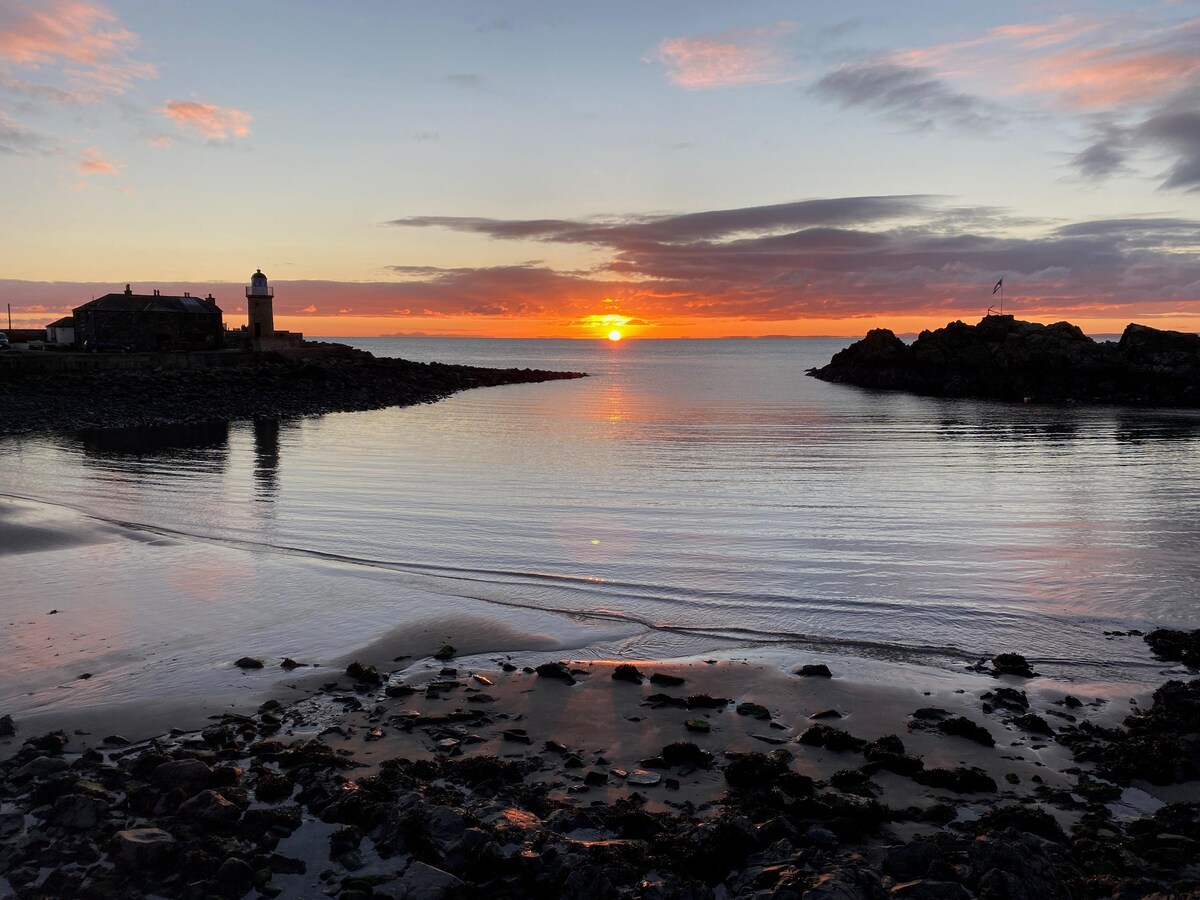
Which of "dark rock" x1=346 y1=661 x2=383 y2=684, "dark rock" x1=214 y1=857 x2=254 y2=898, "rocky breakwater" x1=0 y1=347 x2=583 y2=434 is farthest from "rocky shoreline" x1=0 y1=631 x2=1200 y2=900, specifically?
"rocky breakwater" x1=0 y1=347 x2=583 y2=434

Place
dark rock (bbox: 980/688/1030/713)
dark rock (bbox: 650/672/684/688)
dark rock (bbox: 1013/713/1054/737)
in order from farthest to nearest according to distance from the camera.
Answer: dark rock (bbox: 650/672/684/688), dark rock (bbox: 980/688/1030/713), dark rock (bbox: 1013/713/1054/737)

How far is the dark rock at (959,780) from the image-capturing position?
6.51 metres

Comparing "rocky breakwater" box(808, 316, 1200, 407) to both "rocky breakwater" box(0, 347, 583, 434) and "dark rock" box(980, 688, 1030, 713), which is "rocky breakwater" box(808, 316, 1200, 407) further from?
"dark rock" box(980, 688, 1030, 713)

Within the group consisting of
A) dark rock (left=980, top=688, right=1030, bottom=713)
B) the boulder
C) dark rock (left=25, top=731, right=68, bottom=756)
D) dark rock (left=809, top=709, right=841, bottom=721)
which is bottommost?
dark rock (left=809, top=709, right=841, bottom=721)

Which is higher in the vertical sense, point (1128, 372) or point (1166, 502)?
point (1128, 372)

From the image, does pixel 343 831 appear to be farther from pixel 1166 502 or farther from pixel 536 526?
pixel 1166 502

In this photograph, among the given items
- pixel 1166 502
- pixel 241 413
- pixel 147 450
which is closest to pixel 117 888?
pixel 1166 502

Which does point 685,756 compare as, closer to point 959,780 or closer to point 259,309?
point 959,780

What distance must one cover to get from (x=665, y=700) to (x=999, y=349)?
7050 cm

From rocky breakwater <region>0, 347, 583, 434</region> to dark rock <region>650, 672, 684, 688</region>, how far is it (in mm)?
36090

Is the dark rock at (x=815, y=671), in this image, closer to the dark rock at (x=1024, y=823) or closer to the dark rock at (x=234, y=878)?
the dark rock at (x=1024, y=823)

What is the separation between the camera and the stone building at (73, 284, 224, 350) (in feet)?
204

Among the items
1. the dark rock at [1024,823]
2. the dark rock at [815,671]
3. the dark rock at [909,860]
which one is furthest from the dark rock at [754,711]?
the dark rock at [909,860]

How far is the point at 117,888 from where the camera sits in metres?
5.18
